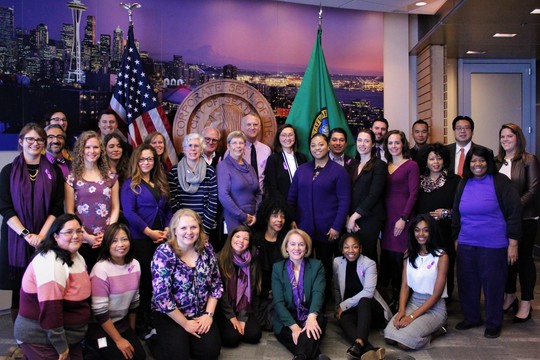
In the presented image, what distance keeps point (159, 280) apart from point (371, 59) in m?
4.15

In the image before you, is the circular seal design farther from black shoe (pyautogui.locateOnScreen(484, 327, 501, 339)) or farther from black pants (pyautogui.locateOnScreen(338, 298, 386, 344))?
black shoe (pyautogui.locateOnScreen(484, 327, 501, 339))

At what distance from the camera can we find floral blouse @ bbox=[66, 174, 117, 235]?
3545 millimetres

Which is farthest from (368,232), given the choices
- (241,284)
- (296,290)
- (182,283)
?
(182,283)

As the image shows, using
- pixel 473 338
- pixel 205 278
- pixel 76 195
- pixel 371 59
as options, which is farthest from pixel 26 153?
pixel 371 59

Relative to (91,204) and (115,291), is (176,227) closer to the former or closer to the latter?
(115,291)

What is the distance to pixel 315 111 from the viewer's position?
509 cm

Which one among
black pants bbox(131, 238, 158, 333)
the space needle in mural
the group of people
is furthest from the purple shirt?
the space needle in mural

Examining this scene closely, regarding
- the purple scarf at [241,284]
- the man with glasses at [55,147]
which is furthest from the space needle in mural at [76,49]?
the purple scarf at [241,284]

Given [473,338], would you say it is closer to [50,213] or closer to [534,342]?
[534,342]

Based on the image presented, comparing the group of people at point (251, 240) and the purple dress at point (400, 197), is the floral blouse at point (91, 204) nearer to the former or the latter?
the group of people at point (251, 240)

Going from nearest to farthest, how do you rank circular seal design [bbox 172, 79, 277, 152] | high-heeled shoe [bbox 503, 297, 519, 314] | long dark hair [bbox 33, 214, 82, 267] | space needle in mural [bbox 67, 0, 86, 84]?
long dark hair [bbox 33, 214, 82, 267] → high-heeled shoe [bbox 503, 297, 519, 314] → space needle in mural [bbox 67, 0, 86, 84] → circular seal design [bbox 172, 79, 277, 152]

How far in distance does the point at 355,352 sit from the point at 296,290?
1.89ft

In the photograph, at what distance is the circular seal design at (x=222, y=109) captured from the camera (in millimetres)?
5371

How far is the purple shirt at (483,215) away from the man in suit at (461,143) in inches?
27.4
